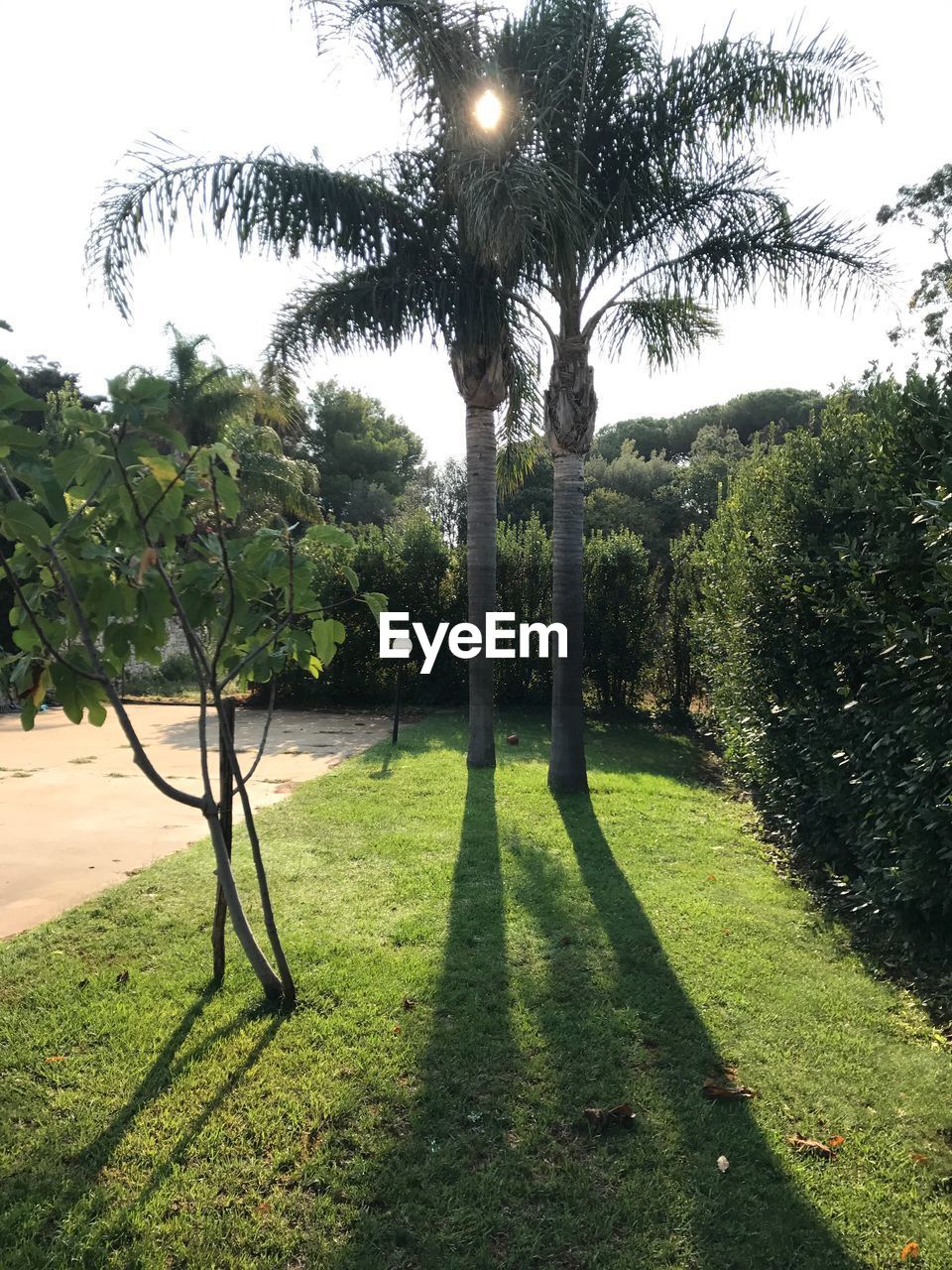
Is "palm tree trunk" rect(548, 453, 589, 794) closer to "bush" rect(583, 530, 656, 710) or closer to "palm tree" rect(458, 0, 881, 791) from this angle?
"palm tree" rect(458, 0, 881, 791)

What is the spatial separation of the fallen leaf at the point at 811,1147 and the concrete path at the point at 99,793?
3701 mm

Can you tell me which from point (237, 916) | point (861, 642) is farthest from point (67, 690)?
point (861, 642)

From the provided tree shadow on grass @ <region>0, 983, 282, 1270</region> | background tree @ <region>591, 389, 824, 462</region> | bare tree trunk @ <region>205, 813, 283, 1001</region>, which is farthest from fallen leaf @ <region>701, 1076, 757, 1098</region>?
background tree @ <region>591, 389, 824, 462</region>

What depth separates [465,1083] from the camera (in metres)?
2.64

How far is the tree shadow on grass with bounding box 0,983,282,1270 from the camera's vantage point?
194cm

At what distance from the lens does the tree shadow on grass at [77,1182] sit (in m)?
1.94

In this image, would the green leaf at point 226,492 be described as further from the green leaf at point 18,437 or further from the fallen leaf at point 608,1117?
the fallen leaf at point 608,1117

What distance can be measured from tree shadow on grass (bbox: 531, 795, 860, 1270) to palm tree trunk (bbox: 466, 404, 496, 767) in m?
3.97

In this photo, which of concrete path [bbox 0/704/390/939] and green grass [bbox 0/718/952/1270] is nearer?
green grass [bbox 0/718/952/1270]

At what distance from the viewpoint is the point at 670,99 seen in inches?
255

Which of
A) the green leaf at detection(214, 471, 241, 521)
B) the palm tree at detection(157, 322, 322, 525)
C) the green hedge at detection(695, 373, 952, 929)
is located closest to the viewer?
the green leaf at detection(214, 471, 241, 521)

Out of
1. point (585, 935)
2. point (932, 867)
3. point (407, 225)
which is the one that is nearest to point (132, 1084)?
point (585, 935)

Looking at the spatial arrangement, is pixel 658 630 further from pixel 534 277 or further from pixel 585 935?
pixel 585 935

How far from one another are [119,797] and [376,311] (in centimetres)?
509
